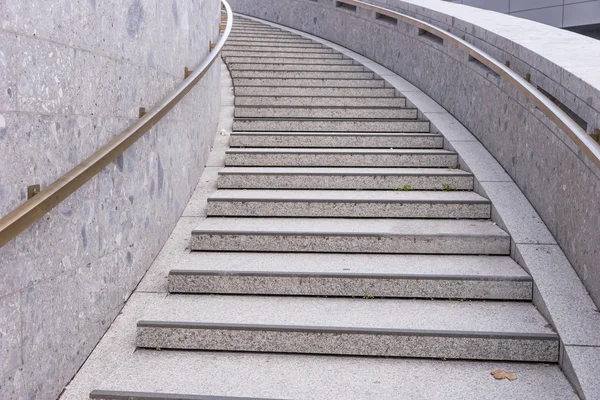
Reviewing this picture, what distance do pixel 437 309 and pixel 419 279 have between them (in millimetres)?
216

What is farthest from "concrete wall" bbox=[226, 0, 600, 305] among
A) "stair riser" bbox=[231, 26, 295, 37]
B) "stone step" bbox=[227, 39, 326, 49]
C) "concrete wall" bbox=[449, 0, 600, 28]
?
"concrete wall" bbox=[449, 0, 600, 28]

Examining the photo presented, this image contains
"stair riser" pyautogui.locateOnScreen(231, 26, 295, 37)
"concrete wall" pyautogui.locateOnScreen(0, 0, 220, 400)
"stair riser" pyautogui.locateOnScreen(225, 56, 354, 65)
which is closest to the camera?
"concrete wall" pyautogui.locateOnScreen(0, 0, 220, 400)

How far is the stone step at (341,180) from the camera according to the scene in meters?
4.64

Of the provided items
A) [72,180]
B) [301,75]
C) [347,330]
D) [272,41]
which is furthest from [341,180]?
[272,41]

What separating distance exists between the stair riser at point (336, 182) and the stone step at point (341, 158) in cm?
41

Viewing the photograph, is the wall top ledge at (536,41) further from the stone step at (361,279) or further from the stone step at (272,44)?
the stone step at (272,44)

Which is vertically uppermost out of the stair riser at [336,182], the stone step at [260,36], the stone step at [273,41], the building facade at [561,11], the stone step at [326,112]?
the building facade at [561,11]

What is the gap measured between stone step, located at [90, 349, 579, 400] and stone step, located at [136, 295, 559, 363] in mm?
48

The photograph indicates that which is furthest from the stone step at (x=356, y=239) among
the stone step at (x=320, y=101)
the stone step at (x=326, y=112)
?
the stone step at (x=320, y=101)

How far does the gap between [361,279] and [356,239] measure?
1.50ft

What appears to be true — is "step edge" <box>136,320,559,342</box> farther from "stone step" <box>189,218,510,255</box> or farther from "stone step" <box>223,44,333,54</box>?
"stone step" <box>223,44,333,54</box>

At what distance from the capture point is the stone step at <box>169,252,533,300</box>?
134 inches

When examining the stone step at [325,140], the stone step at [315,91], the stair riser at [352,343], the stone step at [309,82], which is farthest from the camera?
the stone step at [309,82]

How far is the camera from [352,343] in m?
3.01
